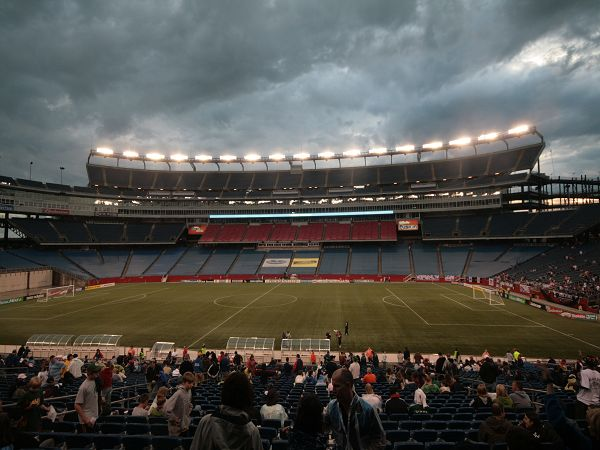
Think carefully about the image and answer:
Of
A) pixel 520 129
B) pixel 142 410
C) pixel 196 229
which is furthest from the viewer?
pixel 196 229

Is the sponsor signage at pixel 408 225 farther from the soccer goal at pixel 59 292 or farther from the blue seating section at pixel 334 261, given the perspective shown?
the soccer goal at pixel 59 292

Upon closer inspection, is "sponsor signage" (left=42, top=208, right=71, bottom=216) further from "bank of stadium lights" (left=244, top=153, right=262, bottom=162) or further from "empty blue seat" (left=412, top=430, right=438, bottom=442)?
"empty blue seat" (left=412, top=430, right=438, bottom=442)

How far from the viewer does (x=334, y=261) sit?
7806 cm

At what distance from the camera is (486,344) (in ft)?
86.9

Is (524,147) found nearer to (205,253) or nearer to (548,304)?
(548,304)

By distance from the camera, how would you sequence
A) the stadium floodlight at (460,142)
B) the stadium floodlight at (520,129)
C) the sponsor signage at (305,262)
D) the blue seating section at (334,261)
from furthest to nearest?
the stadium floodlight at (460,142) → the sponsor signage at (305,262) → the stadium floodlight at (520,129) → the blue seating section at (334,261)

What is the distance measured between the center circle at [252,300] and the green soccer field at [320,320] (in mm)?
128

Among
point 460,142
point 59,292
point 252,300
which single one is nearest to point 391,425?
point 252,300

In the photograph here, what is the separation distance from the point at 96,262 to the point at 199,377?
234 feet

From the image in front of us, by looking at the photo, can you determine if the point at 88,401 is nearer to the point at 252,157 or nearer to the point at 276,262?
the point at 276,262

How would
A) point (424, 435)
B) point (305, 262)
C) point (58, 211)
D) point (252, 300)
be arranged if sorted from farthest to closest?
point (58, 211) → point (305, 262) → point (252, 300) → point (424, 435)

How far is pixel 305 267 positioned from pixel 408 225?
95.3 ft

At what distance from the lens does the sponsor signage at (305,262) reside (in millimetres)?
77188

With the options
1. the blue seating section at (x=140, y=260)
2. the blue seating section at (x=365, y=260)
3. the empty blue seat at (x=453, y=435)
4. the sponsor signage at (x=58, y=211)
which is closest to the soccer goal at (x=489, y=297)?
the blue seating section at (x=365, y=260)
